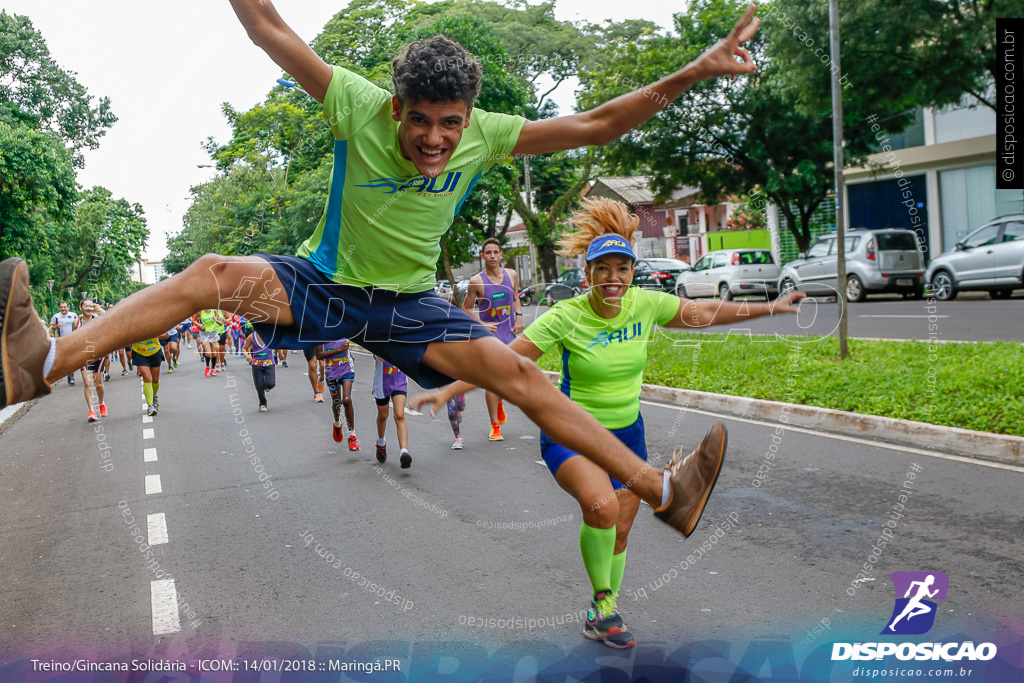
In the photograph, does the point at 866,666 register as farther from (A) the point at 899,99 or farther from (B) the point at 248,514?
(A) the point at 899,99

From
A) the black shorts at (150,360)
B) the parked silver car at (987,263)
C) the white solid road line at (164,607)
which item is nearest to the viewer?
the white solid road line at (164,607)

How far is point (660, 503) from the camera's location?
3.26m

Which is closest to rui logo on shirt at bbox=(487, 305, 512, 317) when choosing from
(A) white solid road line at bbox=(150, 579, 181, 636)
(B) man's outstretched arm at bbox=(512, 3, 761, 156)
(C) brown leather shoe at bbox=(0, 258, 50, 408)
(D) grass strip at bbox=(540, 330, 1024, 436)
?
(D) grass strip at bbox=(540, 330, 1024, 436)

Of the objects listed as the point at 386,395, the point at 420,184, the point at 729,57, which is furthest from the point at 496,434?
the point at 729,57

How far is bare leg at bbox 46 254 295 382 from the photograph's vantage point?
2.73 metres

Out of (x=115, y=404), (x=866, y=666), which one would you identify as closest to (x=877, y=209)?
(x=115, y=404)

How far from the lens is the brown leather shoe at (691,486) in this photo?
3246mm

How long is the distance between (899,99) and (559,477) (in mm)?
18703

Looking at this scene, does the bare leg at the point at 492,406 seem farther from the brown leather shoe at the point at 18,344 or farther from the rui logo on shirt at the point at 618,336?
the brown leather shoe at the point at 18,344

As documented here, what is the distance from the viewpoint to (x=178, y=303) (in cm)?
283

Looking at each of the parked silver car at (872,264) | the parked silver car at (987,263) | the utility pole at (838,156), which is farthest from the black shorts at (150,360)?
the parked silver car at (987,263)

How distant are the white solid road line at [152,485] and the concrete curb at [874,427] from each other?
588 centimetres

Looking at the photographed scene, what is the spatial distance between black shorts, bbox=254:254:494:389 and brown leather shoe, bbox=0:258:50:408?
0.74 m

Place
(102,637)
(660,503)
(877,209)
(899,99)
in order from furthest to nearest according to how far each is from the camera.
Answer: (877,209) → (899,99) → (102,637) → (660,503)
